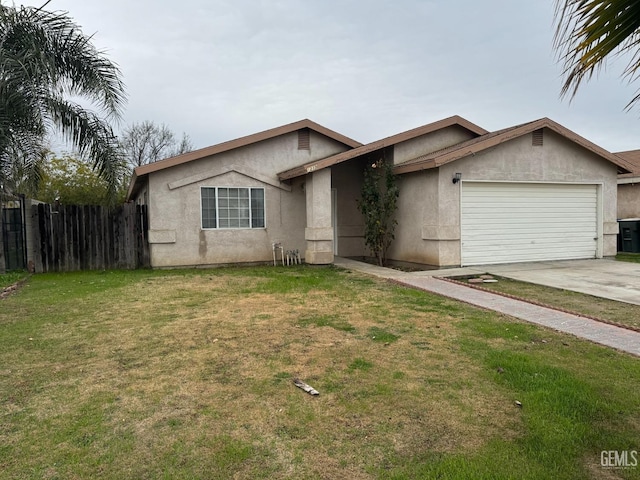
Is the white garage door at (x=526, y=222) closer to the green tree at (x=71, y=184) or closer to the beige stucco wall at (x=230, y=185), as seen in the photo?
the beige stucco wall at (x=230, y=185)

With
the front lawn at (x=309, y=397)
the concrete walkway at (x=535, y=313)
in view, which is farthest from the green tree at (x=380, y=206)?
the front lawn at (x=309, y=397)

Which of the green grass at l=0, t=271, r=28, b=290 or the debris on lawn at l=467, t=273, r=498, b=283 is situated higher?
the green grass at l=0, t=271, r=28, b=290

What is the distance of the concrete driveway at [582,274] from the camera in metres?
8.92

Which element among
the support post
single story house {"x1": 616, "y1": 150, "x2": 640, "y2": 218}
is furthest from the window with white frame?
single story house {"x1": 616, "y1": 150, "x2": 640, "y2": 218}

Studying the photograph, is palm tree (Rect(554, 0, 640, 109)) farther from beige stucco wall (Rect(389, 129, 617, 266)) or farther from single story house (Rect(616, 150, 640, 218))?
single story house (Rect(616, 150, 640, 218))

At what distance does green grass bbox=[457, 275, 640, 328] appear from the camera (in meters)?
6.91

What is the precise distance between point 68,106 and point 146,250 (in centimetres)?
426

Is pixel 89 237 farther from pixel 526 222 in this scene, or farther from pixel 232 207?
pixel 526 222

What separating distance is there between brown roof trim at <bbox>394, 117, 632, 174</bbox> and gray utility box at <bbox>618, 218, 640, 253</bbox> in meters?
3.21

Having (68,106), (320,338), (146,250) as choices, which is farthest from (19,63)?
(320,338)

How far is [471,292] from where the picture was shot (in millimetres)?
8805

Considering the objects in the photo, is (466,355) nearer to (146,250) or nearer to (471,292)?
(471,292)

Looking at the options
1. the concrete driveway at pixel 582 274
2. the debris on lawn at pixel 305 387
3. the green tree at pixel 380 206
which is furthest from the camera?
the green tree at pixel 380 206
